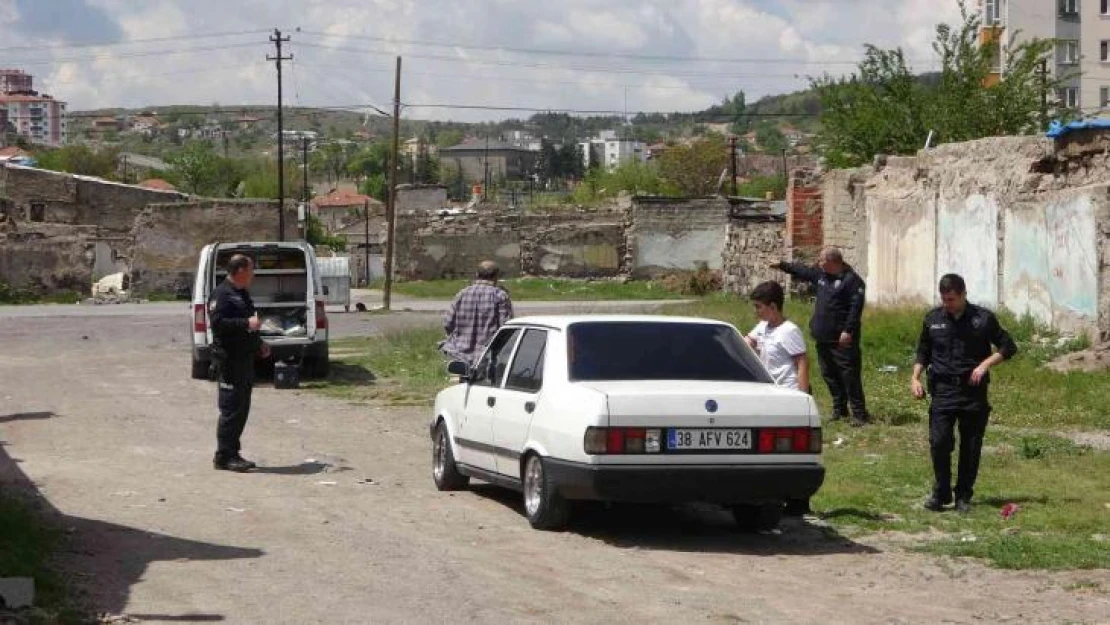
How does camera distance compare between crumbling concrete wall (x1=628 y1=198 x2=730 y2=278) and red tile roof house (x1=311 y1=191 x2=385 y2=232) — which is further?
red tile roof house (x1=311 y1=191 x2=385 y2=232)

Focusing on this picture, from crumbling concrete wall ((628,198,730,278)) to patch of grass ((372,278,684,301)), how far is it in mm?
1777

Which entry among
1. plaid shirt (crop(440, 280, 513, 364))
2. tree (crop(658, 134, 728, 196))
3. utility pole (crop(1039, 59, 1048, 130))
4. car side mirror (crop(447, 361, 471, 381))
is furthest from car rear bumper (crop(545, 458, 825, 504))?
tree (crop(658, 134, 728, 196))

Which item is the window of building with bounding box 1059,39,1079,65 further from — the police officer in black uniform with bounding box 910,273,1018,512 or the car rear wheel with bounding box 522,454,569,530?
the car rear wheel with bounding box 522,454,569,530

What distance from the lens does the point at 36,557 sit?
916 centimetres

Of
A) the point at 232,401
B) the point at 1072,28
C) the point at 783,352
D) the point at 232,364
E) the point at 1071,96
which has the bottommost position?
the point at 232,401

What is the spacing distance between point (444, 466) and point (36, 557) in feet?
14.4

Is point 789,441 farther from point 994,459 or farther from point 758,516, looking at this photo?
point 994,459

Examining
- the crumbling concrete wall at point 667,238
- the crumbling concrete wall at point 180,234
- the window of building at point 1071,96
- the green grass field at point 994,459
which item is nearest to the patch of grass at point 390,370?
the green grass field at point 994,459

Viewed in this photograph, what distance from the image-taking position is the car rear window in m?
11.2

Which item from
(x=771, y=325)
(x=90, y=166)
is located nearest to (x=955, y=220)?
(x=771, y=325)

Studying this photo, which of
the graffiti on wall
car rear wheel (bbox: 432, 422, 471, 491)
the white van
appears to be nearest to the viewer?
car rear wheel (bbox: 432, 422, 471, 491)

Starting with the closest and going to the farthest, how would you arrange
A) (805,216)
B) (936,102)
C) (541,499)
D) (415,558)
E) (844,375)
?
(415,558)
(541,499)
(844,375)
(805,216)
(936,102)

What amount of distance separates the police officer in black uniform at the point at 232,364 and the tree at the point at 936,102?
30127mm

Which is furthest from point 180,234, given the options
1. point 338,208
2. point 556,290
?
point 338,208
